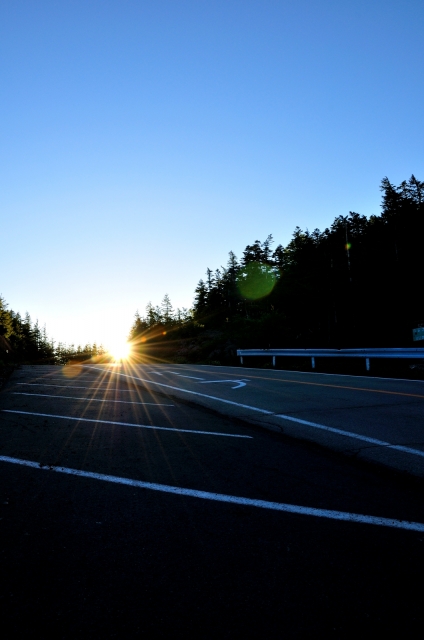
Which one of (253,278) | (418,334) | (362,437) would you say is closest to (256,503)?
(362,437)

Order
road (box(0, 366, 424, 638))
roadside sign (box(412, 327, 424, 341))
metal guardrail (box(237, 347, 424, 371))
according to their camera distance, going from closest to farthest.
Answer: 1. road (box(0, 366, 424, 638))
2. metal guardrail (box(237, 347, 424, 371))
3. roadside sign (box(412, 327, 424, 341))

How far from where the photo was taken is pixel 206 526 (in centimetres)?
316

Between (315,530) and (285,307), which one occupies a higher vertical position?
(285,307)

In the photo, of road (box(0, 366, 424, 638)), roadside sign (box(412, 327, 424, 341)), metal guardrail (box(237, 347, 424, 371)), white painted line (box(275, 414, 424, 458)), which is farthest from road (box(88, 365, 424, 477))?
roadside sign (box(412, 327, 424, 341))

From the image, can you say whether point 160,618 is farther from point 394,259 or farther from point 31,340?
point 31,340

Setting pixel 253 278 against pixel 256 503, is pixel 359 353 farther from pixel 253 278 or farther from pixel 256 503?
pixel 253 278

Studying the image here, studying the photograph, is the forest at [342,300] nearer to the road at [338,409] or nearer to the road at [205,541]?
the road at [338,409]

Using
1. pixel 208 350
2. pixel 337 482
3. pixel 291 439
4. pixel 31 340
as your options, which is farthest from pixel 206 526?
pixel 31 340

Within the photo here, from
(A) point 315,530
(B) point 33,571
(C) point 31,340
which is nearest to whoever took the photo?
(B) point 33,571

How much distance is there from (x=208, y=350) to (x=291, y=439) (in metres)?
27.6

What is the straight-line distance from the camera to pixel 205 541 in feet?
9.58

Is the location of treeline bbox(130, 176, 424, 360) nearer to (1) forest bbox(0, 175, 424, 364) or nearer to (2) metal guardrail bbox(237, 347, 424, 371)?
(1) forest bbox(0, 175, 424, 364)

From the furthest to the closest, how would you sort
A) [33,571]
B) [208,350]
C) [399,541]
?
[208,350] < [399,541] < [33,571]

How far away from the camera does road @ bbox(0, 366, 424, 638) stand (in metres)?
2.13
